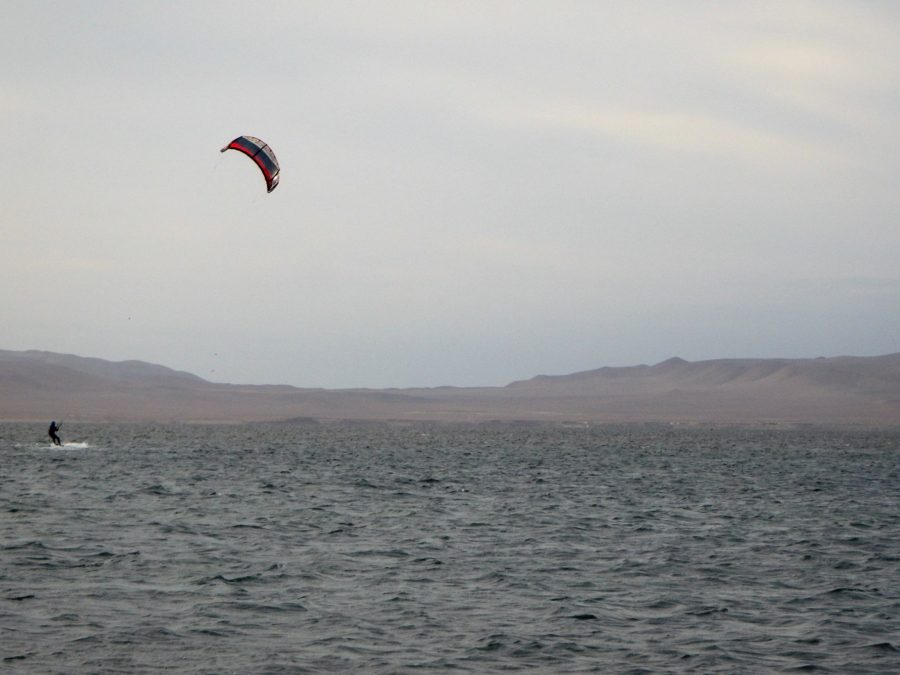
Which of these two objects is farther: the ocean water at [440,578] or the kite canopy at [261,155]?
the kite canopy at [261,155]

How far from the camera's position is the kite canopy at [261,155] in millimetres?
41781

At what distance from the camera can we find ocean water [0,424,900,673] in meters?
16.8

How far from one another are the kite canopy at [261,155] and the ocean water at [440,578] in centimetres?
1134

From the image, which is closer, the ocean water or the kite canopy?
the ocean water

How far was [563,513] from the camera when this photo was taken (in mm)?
34844

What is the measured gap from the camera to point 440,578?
22.5m

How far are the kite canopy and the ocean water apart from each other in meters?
11.3

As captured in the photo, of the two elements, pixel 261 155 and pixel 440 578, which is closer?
pixel 440 578

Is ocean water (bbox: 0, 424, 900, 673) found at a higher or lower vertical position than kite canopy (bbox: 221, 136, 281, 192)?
lower

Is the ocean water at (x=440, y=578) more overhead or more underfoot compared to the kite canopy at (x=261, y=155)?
more underfoot

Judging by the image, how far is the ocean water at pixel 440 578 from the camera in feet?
55.0

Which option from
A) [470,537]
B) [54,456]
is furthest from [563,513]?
[54,456]

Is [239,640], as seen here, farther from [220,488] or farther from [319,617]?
[220,488]

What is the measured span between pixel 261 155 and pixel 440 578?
23.8m
